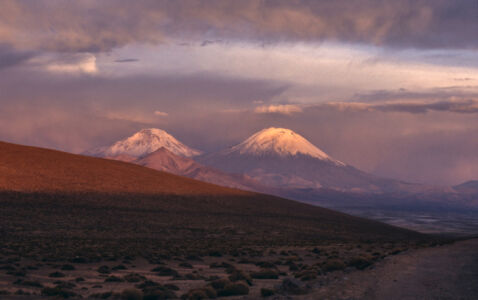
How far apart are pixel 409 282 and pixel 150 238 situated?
32.5 m

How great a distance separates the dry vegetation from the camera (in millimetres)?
21203

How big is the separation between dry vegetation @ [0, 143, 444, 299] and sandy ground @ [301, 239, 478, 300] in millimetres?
1179

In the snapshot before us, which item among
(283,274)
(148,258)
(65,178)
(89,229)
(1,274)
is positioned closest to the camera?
(1,274)

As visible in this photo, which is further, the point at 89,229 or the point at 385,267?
the point at 89,229

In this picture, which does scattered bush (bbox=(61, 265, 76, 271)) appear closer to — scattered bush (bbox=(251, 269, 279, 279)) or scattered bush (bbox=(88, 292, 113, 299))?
scattered bush (bbox=(88, 292, 113, 299))

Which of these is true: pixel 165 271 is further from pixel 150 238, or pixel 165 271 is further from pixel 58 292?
pixel 150 238

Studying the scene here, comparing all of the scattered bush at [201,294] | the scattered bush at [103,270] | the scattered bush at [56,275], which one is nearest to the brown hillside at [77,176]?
the scattered bush at [103,270]

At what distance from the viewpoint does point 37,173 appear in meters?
96.5

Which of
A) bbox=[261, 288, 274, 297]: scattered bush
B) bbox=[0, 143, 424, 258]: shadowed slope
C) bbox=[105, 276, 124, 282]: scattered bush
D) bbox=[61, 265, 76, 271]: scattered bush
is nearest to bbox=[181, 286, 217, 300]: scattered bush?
bbox=[261, 288, 274, 297]: scattered bush

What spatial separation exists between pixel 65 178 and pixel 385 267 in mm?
82366

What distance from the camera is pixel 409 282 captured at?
65.2ft

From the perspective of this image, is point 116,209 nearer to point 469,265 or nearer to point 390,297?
point 469,265

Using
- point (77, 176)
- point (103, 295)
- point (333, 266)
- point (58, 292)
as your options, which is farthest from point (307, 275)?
point (77, 176)

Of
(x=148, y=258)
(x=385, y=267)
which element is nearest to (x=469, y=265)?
(x=385, y=267)
